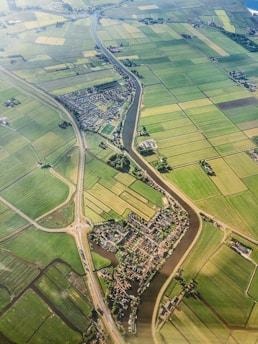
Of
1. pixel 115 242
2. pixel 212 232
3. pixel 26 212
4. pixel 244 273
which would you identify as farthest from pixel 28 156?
pixel 244 273

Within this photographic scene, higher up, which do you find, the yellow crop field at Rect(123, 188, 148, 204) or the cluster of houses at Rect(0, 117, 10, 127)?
the cluster of houses at Rect(0, 117, 10, 127)

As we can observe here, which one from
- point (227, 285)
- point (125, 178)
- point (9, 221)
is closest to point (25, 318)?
point (9, 221)

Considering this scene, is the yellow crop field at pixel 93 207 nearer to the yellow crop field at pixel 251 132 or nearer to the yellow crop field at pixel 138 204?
the yellow crop field at pixel 138 204

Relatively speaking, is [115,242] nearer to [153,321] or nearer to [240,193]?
[153,321]

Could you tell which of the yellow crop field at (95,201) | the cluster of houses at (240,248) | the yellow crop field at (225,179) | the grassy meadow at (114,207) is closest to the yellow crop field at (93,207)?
the grassy meadow at (114,207)

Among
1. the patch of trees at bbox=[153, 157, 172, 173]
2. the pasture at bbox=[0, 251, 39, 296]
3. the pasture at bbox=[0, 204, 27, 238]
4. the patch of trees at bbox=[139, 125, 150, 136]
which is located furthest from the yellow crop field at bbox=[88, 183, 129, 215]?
the patch of trees at bbox=[139, 125, 150, 136]

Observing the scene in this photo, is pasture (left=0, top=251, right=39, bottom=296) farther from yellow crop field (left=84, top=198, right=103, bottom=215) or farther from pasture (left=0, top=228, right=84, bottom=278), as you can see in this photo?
yellow crop field (left=84, top=198, right=103, bottom=215)

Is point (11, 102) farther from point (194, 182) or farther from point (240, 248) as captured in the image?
point (240, 248)
